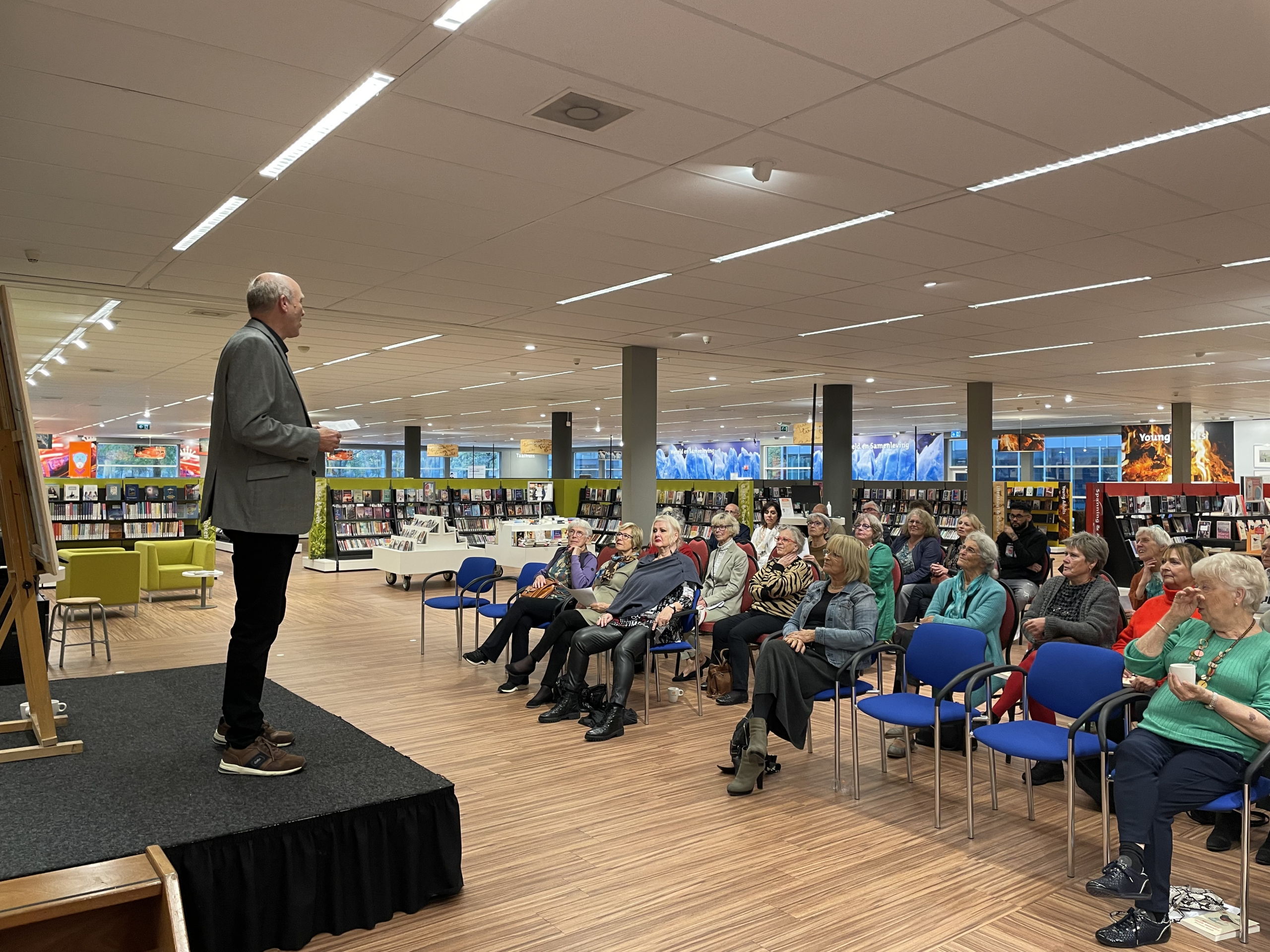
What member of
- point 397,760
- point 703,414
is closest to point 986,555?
point 397,760

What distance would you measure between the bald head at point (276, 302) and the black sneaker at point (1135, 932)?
3.45 metres

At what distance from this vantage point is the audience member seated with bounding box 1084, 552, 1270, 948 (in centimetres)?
320

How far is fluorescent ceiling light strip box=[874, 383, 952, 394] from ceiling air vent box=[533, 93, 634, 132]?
12460mm

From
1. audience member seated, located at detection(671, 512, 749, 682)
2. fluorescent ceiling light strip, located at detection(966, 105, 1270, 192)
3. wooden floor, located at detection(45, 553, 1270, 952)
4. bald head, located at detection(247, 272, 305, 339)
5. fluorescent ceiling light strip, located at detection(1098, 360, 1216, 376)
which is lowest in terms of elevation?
wooden floor, located at detection(45, 553, 1270, 952)

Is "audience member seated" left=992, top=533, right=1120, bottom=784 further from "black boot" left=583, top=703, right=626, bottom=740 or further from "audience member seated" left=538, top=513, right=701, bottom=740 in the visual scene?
"black boot" left=583, top=703, right=626, bottom=740

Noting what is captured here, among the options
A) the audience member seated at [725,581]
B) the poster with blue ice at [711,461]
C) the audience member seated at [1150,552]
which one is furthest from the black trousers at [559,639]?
the poster with blue ice at [711,461]

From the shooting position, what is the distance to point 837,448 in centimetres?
1575

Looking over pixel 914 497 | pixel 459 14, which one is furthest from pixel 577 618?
pixel 914 497

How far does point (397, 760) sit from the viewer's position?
3.54m

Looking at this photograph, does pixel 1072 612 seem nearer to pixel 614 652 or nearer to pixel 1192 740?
pixel 1192 740

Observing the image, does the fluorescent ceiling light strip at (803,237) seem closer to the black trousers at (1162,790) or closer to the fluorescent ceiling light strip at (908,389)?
the black trousers at (1162,790)

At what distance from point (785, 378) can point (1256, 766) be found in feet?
38.5

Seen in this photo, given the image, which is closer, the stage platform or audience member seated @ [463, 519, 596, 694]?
the stage platform

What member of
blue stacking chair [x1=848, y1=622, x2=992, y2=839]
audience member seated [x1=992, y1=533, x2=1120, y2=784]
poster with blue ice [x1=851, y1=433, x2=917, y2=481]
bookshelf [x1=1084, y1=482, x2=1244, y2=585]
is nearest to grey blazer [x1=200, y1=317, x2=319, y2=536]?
blue stacking chair [x1=848, y1=622, x2=992, y2=839]
